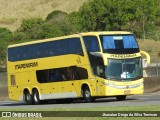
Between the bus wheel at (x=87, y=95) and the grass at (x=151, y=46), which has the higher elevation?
the grass at (x=151, y=46)

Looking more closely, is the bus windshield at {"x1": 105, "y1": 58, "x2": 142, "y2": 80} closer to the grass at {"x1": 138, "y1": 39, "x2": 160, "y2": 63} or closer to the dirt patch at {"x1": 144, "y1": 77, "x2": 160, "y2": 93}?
the dirt patch at {"x1": 144, "y1": 77, "x2": 160, "y2": 93}

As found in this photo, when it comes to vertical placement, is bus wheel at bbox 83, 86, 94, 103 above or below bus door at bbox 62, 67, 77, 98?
below

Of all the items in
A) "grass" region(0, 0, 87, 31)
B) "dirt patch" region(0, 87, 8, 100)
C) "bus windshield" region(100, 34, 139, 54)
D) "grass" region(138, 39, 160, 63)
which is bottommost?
"dirt patch" region(0, 87, 8, 100)

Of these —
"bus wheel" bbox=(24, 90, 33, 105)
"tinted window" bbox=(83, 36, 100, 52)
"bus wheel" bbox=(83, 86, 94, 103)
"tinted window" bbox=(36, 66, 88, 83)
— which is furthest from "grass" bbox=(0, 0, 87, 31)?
"tinted window" bbox=(83, 36, 100, 52)

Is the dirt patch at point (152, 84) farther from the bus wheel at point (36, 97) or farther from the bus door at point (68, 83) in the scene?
the bus door at point (68, 83)

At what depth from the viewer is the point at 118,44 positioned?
116 ft

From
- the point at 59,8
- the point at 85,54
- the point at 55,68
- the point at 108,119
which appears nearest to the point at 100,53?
the point at 85,54

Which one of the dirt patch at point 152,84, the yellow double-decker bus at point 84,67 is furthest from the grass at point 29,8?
the yellow double-decker bus at point 84,67

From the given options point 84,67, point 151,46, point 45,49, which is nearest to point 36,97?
point 45,49

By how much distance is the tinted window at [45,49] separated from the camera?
36312 millimetres

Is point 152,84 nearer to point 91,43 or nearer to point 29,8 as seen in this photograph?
point 91,43

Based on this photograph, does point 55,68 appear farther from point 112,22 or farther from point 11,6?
point 11,6

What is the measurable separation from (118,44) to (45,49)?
524 centimetres

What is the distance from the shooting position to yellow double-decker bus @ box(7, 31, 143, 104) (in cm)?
3509
